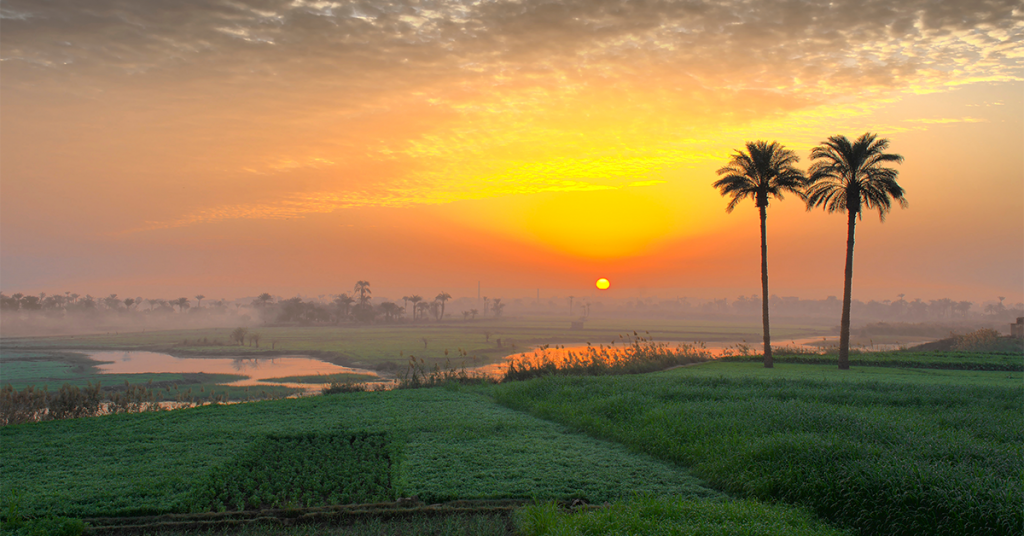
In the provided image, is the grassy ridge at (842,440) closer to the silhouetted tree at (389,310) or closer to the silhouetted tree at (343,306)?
the silhouetted tree at (343,306)

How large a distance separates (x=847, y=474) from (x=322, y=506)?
28.3 feet

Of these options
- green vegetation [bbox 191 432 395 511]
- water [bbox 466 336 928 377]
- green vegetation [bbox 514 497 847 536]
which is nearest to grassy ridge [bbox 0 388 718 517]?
green vegetation [bbox 191 432 395 511]

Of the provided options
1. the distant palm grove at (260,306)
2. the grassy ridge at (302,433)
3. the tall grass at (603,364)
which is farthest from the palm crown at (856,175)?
the distant palm grove at (260,306)

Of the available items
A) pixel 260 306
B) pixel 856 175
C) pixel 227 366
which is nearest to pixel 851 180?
pixel 856 175

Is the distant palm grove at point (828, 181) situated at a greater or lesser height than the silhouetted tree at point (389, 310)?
greater

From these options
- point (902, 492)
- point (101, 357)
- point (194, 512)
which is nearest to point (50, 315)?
point (101, 357)

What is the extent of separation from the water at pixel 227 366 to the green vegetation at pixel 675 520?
32.7m

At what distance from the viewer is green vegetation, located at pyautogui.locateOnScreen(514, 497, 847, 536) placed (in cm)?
709

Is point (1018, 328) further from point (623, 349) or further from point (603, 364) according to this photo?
point (603, 364)

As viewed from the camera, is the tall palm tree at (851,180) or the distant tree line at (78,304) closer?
the tall palm tree at (851,180)

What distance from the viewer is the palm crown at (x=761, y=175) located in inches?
1238

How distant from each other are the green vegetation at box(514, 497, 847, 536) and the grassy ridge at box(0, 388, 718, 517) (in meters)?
1.22

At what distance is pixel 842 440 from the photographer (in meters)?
10.1

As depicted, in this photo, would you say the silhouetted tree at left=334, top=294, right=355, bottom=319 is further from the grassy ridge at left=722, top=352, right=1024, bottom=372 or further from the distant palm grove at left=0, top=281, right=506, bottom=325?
the grassy ridge at left=722, top=352, right=1024, bottom=372
